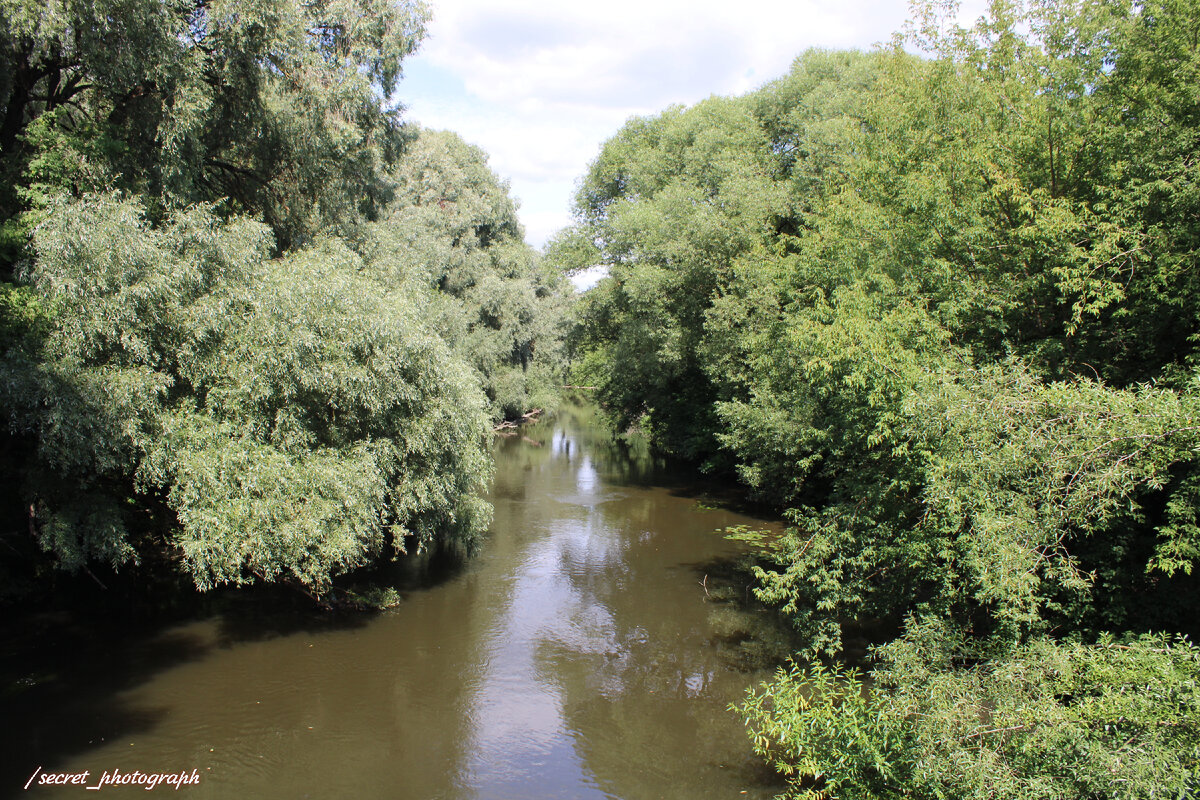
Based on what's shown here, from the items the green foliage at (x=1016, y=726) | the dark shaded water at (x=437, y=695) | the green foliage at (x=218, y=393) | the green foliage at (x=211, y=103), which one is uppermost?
the green foliage at (x=211, y=103)

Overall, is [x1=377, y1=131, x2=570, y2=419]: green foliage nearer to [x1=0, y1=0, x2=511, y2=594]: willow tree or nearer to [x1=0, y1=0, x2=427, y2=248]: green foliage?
[x1=0, y1=0, x2=427, y2=248]: green foliage

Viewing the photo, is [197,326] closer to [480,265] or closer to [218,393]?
[218,393]

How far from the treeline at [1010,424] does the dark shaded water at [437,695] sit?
6.14ft

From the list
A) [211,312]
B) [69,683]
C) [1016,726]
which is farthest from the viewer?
[211,312]

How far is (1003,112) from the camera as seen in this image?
11.6 m

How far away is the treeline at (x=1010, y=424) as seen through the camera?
6445 millimetres

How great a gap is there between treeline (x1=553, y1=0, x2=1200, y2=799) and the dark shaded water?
1873 mm

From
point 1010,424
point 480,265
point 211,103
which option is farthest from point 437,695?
point 480,265

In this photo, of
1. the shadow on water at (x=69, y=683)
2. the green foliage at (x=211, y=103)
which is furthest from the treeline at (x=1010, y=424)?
the green foliage at (x=211, y=103)

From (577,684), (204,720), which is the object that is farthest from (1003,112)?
(204,720)

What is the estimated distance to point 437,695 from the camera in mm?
12438

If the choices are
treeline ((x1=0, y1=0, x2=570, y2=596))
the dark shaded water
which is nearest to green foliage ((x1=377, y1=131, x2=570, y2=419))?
treeline ((x1=0, y1=0, x2=570, y2=596))

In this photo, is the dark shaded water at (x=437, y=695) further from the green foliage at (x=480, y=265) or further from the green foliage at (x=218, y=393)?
the green foliage at (x=480, y=265)

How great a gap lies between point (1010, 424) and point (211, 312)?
12.2 meters
